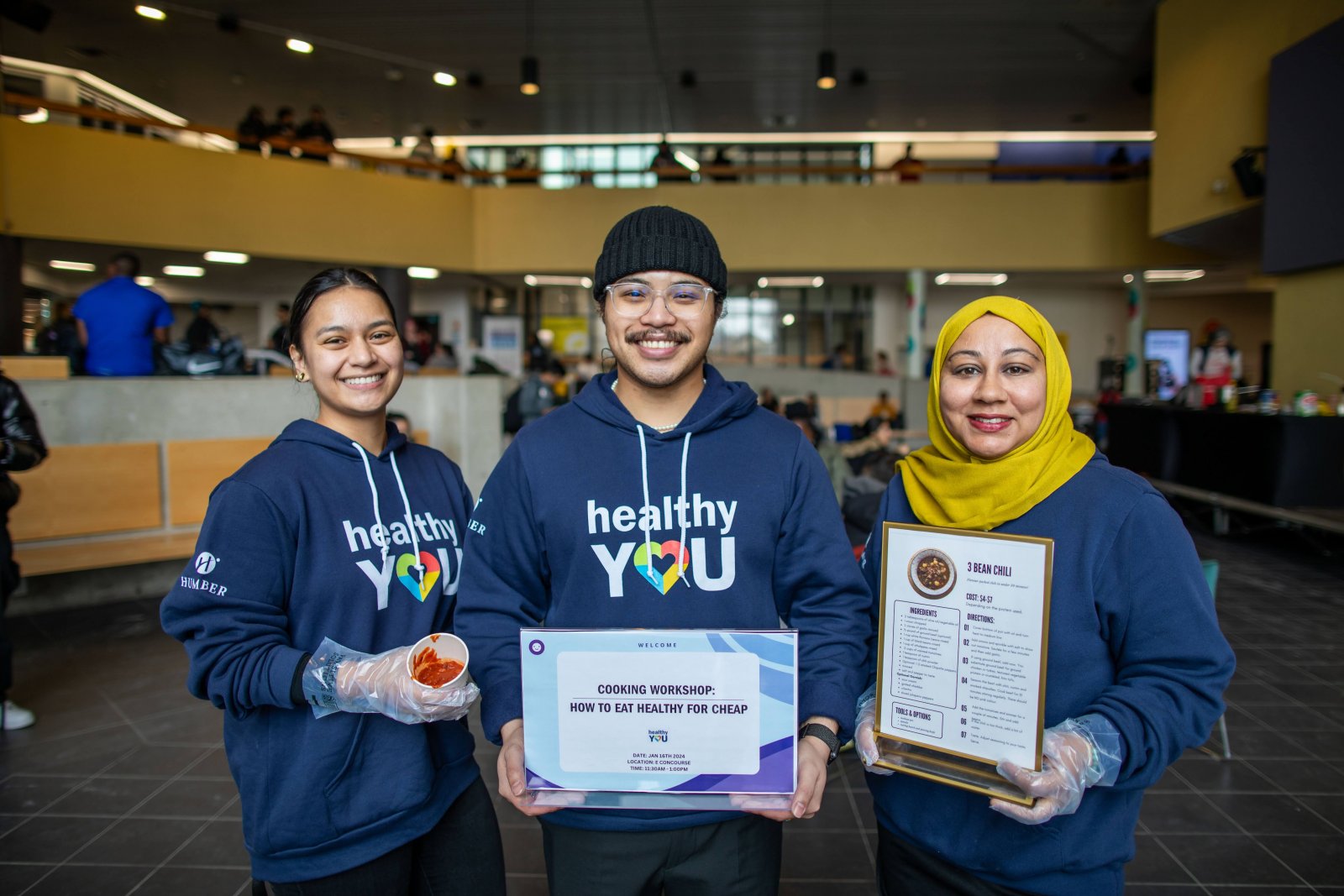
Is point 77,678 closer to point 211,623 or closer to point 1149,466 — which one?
point 211,623

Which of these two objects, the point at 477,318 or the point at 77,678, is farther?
the point at 477,318

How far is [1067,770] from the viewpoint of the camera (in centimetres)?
109

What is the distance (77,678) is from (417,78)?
457 inches

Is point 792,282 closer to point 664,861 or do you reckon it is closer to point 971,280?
point 971,280

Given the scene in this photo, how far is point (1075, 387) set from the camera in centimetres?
1823

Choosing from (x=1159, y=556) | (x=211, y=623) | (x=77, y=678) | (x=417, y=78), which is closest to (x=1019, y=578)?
(x=1159, y=556)

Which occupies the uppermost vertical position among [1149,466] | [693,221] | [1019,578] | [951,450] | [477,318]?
[477,318]

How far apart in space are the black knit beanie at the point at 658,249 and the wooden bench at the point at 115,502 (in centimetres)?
474

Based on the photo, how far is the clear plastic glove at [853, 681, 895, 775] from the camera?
3.97ft

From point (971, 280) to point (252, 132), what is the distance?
46.0ft

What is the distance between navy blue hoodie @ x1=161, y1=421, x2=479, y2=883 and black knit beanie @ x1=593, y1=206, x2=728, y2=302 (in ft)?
2.10

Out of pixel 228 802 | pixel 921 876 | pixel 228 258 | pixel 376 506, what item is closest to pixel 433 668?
pixel 376 506

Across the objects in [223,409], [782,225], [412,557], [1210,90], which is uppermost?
[1210,90]

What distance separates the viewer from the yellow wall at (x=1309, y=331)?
7484 millimetres
